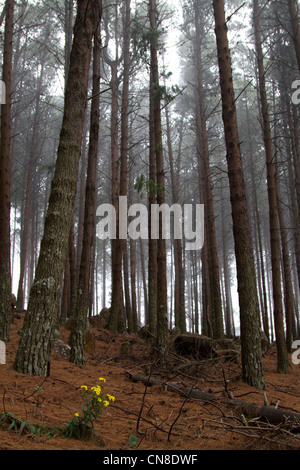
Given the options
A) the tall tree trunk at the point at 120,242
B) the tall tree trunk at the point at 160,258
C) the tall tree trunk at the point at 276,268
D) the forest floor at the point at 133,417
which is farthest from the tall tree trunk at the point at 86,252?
the tall tree trunk at the point at 276,268

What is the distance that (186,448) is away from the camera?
2.83m

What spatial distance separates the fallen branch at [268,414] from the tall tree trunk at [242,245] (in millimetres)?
2077

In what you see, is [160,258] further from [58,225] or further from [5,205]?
[58,225]

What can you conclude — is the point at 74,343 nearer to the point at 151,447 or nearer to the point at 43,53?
the point at 151,447

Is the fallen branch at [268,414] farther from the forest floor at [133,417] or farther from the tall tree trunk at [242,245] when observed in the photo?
the tall tree trunk at [242,245]

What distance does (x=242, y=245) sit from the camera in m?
6.33

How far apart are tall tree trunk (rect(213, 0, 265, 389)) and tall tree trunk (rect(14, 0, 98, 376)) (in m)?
2.74

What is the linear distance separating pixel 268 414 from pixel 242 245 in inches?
130

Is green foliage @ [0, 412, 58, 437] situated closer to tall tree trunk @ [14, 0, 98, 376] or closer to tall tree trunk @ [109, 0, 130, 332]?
tall tree trunk @ [14, 0, 98, 376]

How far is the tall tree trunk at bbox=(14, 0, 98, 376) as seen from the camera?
421cm

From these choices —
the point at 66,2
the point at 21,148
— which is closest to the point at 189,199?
the point at 21,148

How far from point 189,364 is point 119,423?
3.18 meters

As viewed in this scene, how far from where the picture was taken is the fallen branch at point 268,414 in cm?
300

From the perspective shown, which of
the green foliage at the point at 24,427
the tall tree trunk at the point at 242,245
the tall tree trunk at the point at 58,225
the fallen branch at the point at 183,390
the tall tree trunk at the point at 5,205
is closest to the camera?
the green foliage at the point at 24,427
